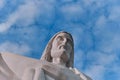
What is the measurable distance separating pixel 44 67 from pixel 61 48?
175 cm

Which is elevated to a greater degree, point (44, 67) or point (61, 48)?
point (61, 48)

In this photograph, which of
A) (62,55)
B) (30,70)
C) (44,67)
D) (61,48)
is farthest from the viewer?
(61,48)

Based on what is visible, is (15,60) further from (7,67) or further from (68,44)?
(68,44)

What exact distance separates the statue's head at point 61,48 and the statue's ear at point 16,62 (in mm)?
1374

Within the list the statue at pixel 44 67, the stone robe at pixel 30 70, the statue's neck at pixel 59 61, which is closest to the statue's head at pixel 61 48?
the statue at pixel 44 67

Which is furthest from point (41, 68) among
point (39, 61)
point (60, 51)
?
point (60, 51)

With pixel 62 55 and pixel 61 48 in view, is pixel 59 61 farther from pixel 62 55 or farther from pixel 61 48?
pixel 61 48

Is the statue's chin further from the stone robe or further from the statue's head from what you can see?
the stone robe

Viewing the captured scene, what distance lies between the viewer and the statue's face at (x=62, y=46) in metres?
17.6

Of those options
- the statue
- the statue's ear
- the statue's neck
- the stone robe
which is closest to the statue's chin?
the statue

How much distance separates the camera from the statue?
15.7 metres

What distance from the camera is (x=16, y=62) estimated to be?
1623 centimetres

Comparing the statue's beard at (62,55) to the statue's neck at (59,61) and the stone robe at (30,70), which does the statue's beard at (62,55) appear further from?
the stone robe at (30,70)

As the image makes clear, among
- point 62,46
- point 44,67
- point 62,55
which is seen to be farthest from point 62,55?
point 44,67
